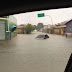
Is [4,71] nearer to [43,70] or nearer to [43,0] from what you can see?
[43,70]

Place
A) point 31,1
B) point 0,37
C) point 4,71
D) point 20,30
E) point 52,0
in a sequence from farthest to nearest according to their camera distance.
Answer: point 20,30 → point 0,37 → point 4,71 → point 31,1 → point 52,0

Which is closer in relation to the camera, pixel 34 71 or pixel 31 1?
pixel 31 1

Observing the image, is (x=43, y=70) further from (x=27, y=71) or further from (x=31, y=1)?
(x=31, y=1)

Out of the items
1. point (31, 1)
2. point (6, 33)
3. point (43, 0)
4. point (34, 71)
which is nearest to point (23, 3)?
point (31, 1)

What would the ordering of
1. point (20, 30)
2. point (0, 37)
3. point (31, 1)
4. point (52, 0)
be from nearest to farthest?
point (52, 0), point (31, 1), point (0, 37), point (20, 30)

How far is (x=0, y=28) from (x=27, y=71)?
18.0 m

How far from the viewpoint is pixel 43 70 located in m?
5.03

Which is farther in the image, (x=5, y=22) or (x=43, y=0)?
(x=5, y=22)

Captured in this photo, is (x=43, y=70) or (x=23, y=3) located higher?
(x=23, y=3)

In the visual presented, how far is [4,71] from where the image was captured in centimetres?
486

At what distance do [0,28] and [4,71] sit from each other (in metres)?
17.6

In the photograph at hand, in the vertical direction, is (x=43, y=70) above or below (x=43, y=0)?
below

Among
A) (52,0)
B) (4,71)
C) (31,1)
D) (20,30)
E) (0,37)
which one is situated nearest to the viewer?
(52,0)

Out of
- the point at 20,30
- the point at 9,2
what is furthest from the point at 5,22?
the point at 20,30
